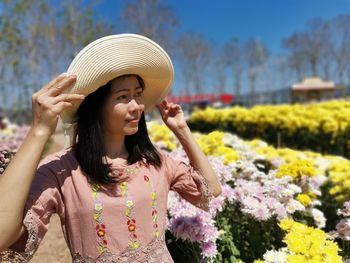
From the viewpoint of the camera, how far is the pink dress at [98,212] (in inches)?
60.2

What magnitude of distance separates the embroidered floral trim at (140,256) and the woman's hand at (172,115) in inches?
21.0

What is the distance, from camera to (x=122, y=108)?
1.67m

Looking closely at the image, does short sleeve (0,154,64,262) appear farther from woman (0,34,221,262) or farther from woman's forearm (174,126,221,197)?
woman's forearm (174,126,221,197)

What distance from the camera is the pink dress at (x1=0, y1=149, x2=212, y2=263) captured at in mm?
1528

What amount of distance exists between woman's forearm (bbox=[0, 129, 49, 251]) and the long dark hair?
304 mm

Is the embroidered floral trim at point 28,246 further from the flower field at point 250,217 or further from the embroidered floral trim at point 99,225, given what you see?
the flower field at point 250,217

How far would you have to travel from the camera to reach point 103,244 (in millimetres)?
1591

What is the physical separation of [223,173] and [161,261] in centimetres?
130

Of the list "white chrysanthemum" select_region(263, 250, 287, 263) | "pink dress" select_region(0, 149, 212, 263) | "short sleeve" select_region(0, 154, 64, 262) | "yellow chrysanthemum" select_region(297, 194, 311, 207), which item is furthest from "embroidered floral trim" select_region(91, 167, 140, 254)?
"yellow chrysanthemum" select_region(297, 194, 311, 207)

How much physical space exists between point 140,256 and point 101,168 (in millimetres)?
383

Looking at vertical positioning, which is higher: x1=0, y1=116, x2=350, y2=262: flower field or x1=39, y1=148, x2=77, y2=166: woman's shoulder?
x1=39, y1=148, x2=77, y2=166: woman's shoulder

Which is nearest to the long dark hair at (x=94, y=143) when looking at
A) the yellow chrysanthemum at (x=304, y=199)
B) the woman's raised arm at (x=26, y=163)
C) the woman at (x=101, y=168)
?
the woman at (x=101, y=168)

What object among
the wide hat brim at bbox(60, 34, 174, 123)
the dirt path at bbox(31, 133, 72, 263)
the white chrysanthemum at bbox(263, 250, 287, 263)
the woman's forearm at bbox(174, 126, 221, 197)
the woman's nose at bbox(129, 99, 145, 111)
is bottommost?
the dirt path at bbox(31, 133, 72, 263)

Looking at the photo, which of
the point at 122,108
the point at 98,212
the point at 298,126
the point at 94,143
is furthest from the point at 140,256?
the point at 298,126
